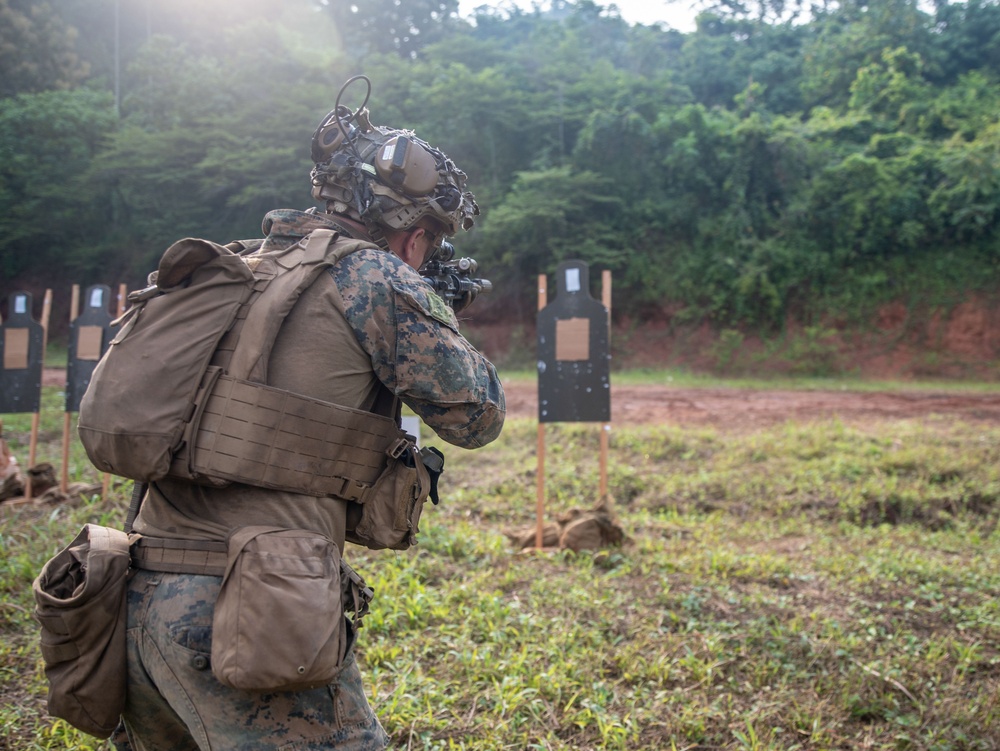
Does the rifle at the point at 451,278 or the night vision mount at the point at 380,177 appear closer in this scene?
the night vision mount at the point at 380,177

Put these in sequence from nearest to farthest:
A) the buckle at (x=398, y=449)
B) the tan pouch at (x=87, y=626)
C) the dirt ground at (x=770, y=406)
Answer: the tan pouch at (x=87, y=626), the buckle at (x=398, y=449), the dirt ground at (x=770, y=406)

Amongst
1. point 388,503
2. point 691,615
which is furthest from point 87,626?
point 691,615

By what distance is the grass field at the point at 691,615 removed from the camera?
9.37ft

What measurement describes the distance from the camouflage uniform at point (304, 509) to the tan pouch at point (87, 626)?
4cm

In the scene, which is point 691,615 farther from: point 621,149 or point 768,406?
point 621,149

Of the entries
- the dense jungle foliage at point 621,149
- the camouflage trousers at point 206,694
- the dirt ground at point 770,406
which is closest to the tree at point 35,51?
the dense jungle foliage at point 621,149

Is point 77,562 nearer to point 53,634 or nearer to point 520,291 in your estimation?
point 53,634

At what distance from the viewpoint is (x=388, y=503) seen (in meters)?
1.76

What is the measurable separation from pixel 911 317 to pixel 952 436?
824 centimetres

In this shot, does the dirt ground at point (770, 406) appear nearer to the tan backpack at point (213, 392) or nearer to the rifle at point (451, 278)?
the rifle at point (451, 278)

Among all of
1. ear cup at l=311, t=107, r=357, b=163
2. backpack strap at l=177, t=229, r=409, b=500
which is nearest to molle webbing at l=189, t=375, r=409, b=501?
backpack strap at l=177, t=229, r=409, b=500

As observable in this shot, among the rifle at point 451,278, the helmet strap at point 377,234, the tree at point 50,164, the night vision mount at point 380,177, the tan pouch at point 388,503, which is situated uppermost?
the tree at point 50,164

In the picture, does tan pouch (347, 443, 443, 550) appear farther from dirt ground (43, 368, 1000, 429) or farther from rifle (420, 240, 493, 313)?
dirt ground (43, 368, 1000, 429)

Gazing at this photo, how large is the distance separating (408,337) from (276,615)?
59 cm
